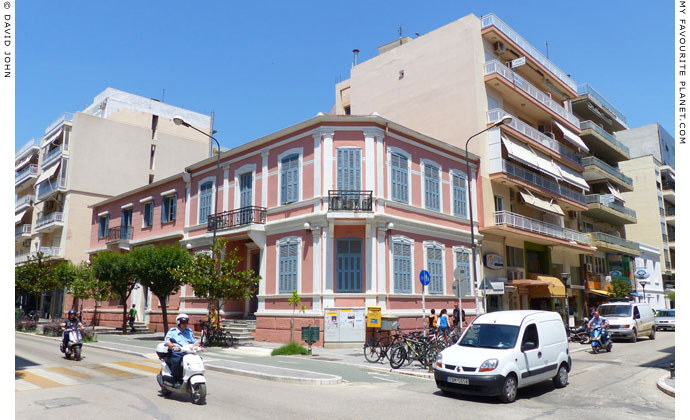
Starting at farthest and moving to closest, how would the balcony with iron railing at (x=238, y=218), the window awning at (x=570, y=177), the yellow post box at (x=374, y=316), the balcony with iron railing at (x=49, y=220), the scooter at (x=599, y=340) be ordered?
the balcony with iron railing at (x=49, y=220) < the window awning at (x=570, y=177) < the balcony with iron railing at (x=238, y=218) < the yellow post box at (x=374, y=316) < the scooter at (x=599, y=340)

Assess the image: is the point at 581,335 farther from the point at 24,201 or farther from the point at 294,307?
the point at 24,201

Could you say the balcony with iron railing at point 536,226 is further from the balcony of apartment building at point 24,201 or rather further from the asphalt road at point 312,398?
the balcony of apartment building at point 24,201

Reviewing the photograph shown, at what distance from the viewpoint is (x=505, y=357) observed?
379 inches

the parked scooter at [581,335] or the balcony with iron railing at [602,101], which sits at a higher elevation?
the balcony with iron railing at [602,101]

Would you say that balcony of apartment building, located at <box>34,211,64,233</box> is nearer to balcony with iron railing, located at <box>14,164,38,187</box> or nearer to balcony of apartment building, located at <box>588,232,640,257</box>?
balcony with iron railing, located at <box>14,164,38,187</box>

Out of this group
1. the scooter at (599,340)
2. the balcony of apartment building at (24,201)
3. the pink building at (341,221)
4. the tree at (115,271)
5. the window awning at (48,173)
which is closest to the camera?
the scooter at (599,340)

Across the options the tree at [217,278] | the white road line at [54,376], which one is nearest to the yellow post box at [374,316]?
the tree at [217,278]

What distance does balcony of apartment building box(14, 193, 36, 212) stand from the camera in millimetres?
49737

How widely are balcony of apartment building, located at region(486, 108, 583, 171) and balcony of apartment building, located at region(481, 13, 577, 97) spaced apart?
3.94 metres

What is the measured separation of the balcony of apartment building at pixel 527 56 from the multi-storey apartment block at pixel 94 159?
30.8m

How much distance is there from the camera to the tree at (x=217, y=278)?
66.6 ft

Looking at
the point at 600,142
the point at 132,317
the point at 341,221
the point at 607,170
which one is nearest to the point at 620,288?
the point at 607,170

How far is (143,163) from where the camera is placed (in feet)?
144

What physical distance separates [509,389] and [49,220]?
4457 centimetres
